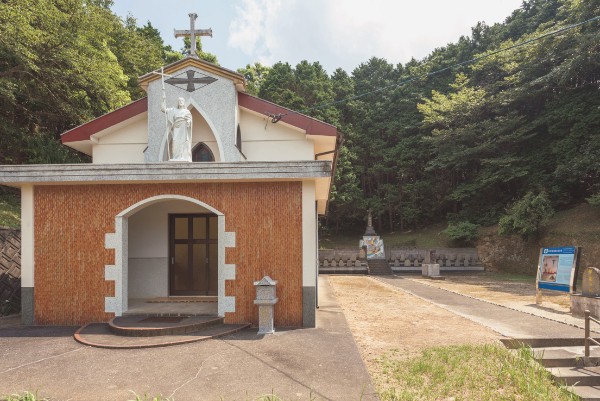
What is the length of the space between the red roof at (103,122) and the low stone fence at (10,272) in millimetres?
3335

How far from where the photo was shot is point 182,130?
1004cm

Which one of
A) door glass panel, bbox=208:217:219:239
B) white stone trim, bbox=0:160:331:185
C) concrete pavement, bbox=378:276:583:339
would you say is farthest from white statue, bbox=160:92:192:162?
concrete pavement, bbox=378:276:583:339

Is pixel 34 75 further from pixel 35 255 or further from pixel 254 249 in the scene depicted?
pixel 254 249

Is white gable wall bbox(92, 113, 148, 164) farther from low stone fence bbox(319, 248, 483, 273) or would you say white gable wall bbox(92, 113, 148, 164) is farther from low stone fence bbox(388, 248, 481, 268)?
low stone fence bbox(388, 248, 481, 268)

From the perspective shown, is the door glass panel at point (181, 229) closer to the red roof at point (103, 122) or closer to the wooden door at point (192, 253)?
the wooden door at point (192, 253)

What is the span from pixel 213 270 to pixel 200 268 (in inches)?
16.1

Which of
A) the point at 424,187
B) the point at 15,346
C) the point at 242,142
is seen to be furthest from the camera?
the point at 424,187

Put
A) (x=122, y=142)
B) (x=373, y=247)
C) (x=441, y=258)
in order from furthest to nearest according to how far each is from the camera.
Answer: (x=373, y=247), (x=441, y=258), (x=122, y=142)

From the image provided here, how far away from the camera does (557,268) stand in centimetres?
1077

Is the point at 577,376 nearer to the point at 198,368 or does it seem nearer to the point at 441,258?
the point at 198,368

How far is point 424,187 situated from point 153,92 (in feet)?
95.3

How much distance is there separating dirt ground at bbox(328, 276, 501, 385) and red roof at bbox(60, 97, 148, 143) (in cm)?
894

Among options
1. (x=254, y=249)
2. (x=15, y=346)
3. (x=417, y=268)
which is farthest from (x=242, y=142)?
(x=417, y=268)

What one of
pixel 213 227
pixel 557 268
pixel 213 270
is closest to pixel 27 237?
pixel 213 227
